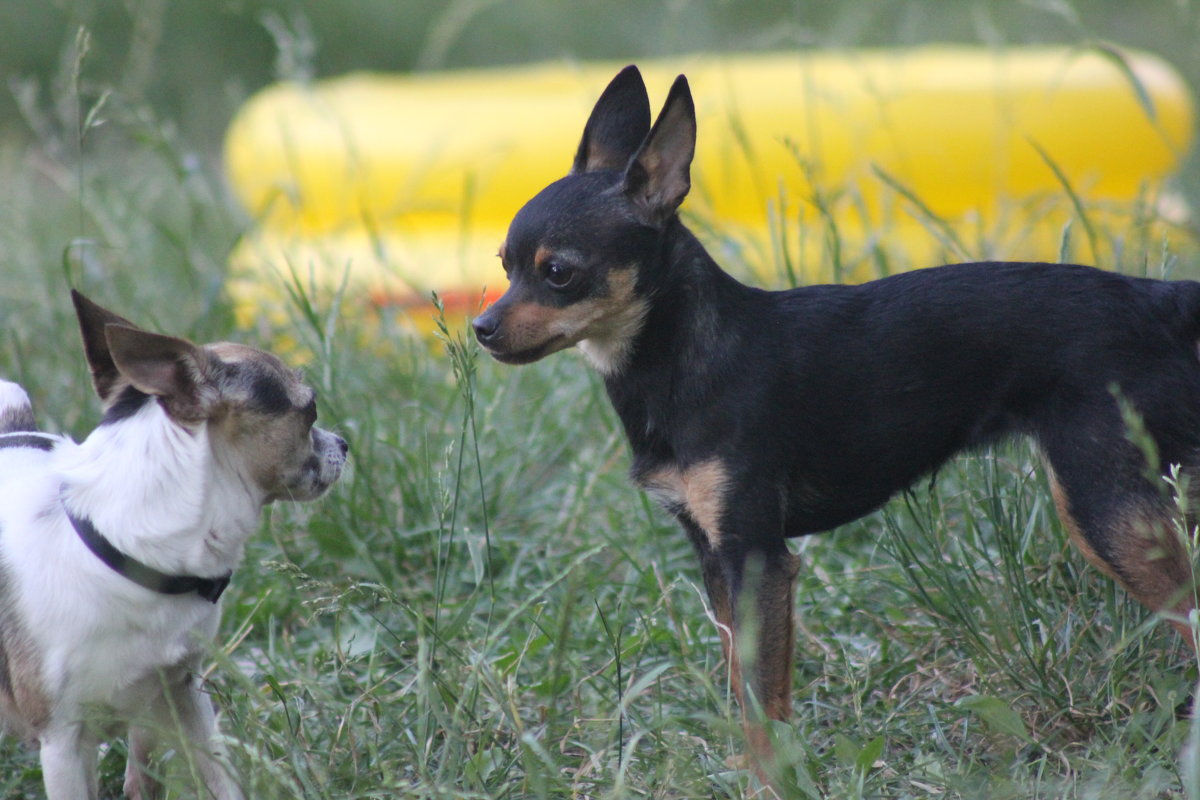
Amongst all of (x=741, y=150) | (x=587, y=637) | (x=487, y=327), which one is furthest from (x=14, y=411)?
(x=741, y=150)

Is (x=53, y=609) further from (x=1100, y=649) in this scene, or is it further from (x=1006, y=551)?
(x=1100, y=649)

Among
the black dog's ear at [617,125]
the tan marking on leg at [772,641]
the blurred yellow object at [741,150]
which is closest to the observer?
the tan marking on leg at [772,641]

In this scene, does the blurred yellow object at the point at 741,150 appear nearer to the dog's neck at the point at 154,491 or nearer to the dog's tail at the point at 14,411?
the dog's tail at the point at 14,411

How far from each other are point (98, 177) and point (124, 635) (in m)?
3.10

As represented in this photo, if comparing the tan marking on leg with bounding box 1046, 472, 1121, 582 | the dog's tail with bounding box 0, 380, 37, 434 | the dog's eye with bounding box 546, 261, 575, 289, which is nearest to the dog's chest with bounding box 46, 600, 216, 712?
the dog's tail with bounding box 0, 380, 37, 434

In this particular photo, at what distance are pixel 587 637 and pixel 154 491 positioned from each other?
1.19 meters

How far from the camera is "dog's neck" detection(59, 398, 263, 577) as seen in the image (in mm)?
2424

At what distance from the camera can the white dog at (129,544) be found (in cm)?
241

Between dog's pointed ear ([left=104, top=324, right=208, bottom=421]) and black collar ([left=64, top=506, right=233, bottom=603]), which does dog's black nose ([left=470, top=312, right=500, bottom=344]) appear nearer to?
dog's pointed ear ([left=104, top=324, right=208, bottom=421])

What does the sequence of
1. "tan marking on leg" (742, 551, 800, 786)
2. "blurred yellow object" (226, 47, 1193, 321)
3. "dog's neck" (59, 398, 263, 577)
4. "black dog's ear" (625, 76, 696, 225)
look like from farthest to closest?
"blurred yellow object" (226, 47, 1193, 321), "black dog's ear" (625, 76, 696, 225), "tan marking on leg" (742, 551, 800, 786), "dog's neck" (59, 398, 263, 577)

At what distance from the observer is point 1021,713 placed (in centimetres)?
274

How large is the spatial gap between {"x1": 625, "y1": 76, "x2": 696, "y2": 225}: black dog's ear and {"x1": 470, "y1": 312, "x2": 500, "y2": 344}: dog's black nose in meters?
0.39

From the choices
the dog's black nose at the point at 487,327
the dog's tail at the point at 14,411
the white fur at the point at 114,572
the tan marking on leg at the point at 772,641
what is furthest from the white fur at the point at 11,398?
the tan marking on leg at the point at 772,641

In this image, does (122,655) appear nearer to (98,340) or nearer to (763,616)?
(98,340)
